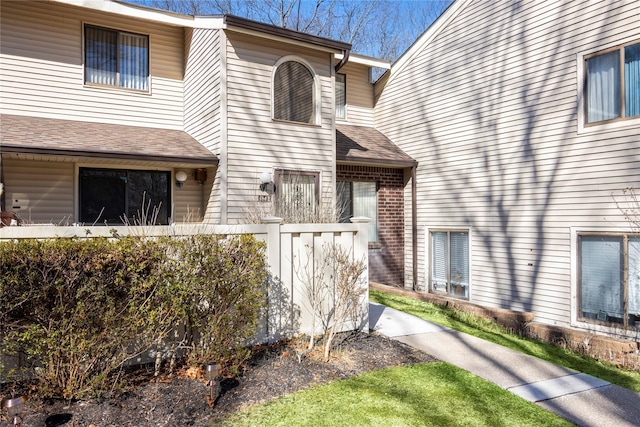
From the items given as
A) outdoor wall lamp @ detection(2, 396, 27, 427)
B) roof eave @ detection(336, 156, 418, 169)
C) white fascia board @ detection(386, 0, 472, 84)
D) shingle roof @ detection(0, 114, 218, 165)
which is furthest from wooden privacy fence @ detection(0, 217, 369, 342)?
white fascia board @ detection(386, 0, 472, 84)

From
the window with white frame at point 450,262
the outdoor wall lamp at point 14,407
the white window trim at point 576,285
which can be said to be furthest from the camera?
the window with white frame at point 450,262

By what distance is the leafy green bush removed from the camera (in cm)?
312

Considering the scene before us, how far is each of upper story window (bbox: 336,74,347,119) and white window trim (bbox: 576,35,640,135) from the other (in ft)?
19.3

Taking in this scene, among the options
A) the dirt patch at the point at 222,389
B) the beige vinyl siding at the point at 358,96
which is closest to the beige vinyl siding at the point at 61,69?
the beige vinyl siding at the point at 358,96

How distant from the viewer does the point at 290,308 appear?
480 centimetres

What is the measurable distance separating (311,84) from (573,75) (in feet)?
16.3

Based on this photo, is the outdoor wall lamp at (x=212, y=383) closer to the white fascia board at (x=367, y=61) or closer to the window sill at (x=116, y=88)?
the window sill at (x=116, y=88)

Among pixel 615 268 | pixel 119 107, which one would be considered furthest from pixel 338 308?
pixel 119 107

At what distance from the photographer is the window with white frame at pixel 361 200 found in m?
10.9

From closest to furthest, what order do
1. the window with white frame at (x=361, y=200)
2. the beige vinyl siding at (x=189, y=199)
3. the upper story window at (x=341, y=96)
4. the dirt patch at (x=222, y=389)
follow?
the dirt patch at (x=222, y=389)
the beige vinyl siding at (x=189, y=199)
the window with white frame at (x=361, y=200)
the upper story window at (x=341, y=96)

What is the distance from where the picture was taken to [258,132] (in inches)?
344

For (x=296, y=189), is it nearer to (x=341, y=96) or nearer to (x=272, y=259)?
(x=341, y=96)

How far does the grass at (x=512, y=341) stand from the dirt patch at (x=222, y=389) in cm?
171

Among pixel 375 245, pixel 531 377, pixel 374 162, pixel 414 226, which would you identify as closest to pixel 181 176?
pixel 374 162
